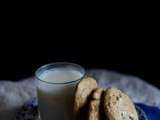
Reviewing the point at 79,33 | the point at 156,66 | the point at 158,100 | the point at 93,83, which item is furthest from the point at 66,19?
the point at 93,83

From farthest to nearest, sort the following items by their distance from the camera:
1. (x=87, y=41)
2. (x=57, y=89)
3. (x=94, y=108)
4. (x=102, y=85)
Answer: (x=87, y=41) → (x=102, y=85) → (x=57, y=89) → (x=94, y=108)

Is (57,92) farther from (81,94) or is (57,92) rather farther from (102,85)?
(102,85)

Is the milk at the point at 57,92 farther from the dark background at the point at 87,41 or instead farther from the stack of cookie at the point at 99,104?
the dark background at the point at 87,41

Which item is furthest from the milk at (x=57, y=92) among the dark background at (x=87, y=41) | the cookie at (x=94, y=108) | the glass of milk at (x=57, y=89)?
the dark background at (x=87, y=41)

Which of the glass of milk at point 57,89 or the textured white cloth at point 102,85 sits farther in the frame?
the textured white cloth at point 102,85

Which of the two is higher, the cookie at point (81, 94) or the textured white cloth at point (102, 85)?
the cookie at point (81, 94)

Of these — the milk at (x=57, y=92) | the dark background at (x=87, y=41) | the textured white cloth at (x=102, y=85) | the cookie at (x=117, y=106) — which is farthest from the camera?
the dark background at (x=87, y=41)

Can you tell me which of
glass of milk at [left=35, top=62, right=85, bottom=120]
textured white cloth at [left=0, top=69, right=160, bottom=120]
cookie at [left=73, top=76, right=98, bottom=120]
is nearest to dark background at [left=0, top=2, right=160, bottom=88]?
textured white cloth at [left=0, top=69, right=160, bottom=120]

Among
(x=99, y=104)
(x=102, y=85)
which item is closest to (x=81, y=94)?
(x=99, y=104)
